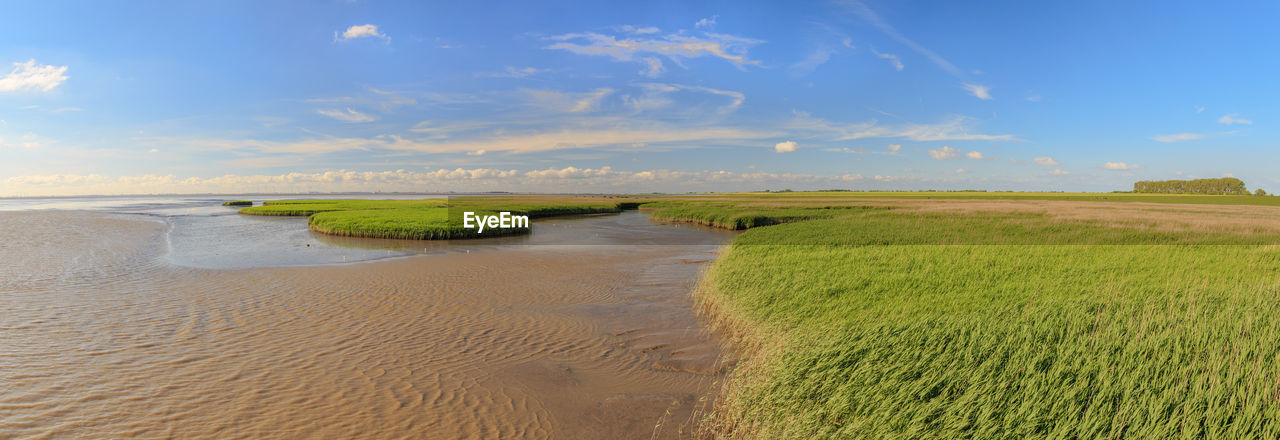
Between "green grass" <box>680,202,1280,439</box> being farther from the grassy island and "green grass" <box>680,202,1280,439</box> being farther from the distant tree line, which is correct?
the distant tree line

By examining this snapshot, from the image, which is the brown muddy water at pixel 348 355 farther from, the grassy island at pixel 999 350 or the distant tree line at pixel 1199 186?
the distant tree line at pixel 1199 186

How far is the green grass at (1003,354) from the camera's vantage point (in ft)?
18.6

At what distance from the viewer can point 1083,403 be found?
5.87 metres

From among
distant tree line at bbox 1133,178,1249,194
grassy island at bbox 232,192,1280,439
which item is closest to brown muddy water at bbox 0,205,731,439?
grassy island at bbox 232,192,1280,439

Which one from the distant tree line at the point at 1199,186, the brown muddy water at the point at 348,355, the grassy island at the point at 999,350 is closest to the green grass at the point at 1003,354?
the grassy island at the point at 999,350

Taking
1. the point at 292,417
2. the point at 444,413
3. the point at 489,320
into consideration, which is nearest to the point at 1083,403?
the point at 444,413

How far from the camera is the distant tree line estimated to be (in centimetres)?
14450

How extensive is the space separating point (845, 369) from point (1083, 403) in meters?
2.57

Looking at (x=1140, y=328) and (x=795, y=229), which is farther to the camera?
(x=795, y=229)

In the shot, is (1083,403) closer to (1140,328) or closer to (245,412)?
(1140,328)

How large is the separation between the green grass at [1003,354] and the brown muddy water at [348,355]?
1.98 meters

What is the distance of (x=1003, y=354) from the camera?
284 inches

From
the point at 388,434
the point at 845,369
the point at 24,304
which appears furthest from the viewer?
the point at 24,304

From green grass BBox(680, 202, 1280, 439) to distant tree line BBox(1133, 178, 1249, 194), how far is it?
190 m
